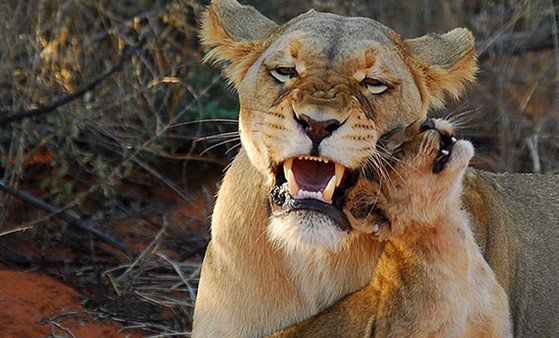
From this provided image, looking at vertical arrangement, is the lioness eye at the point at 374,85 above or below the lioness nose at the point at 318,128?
below

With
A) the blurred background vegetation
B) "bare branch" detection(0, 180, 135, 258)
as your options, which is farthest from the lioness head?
"bare branch" detection(0, 180, 135, 258)

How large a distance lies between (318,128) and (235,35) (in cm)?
83

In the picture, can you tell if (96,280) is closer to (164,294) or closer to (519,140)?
(164,294)

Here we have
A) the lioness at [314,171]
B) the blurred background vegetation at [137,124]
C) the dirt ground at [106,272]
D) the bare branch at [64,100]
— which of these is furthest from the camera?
the blurred background vegetation at [137,124]

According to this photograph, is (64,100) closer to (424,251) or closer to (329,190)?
(329,190)

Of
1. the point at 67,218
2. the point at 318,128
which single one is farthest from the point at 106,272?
the point at 318,128

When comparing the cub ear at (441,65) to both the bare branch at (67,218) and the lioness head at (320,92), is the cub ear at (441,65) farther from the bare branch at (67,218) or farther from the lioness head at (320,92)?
the bare branch at (67,218)

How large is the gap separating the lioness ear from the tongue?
0.64m

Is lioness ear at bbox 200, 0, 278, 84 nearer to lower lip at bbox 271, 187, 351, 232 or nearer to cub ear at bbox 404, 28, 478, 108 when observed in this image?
cub ear at bbox 404, 28, 478, 108

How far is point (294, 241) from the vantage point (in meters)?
2.93

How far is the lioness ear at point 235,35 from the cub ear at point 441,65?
462 mm

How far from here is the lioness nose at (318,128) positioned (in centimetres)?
278

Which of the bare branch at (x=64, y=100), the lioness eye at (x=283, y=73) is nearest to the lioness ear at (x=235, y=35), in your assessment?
the lioness eye at (x=283, y=73)

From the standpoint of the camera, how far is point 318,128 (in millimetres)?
2781
